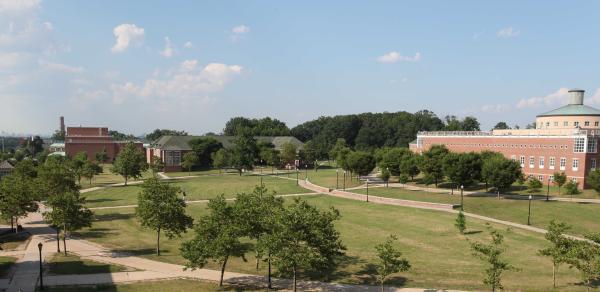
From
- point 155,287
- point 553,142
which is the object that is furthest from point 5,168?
point 553,142

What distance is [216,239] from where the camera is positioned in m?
24.0

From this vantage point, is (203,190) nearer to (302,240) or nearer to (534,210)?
(534,210)

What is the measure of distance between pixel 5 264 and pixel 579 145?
67.8m

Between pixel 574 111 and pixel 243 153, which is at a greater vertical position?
pixel 574 111

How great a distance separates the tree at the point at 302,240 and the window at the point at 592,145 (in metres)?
53.3

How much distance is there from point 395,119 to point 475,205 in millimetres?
110407

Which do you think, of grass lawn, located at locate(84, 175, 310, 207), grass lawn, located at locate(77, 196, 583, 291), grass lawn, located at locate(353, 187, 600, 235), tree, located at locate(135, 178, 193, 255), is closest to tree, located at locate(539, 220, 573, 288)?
grass lawn, located at locate(77, 196, 583, 291)

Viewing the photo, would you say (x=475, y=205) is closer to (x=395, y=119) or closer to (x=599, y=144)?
(x=599, y=144)

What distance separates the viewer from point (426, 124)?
155 m

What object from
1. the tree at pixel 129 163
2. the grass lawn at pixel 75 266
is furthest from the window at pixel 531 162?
the tree at pixel 129 163

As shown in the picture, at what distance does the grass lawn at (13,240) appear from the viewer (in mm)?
33934

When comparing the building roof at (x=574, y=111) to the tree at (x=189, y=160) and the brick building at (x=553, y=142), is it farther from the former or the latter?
the tree at (x=189, y=160)

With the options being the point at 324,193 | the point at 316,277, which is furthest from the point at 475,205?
the point at 316,277

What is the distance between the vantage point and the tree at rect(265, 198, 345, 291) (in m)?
22.2
